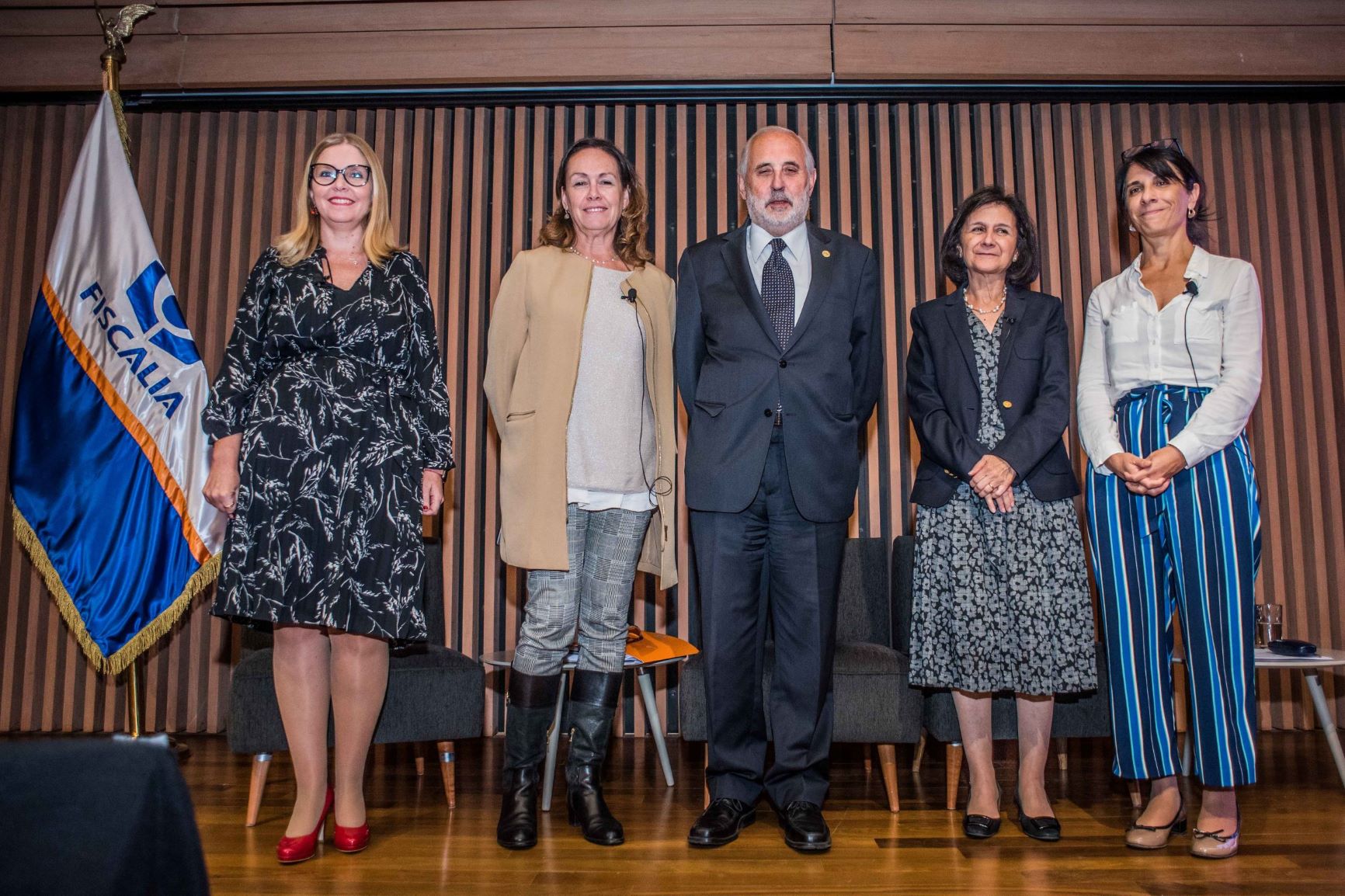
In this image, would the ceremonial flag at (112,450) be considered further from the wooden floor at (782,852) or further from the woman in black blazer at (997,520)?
the woman in black blazer at (997,520)

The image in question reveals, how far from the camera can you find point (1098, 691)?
2.98 m

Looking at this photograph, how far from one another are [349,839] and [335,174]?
1674 mm

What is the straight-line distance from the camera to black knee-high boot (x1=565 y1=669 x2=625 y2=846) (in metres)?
2.48

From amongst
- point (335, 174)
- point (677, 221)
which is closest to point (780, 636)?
Answer: point (335, 174)

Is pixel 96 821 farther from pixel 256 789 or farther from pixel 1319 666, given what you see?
pixel 1319 666

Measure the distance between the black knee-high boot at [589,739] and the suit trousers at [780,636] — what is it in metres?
0.27

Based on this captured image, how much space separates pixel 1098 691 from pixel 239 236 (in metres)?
4.09

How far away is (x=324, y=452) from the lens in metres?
2.34

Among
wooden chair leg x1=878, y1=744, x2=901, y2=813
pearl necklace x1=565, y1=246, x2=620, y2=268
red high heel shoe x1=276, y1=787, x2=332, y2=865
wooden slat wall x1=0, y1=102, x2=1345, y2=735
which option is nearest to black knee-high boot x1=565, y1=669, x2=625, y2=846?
red high heel shoe x1=276, y1=787, x2=332, y2=865

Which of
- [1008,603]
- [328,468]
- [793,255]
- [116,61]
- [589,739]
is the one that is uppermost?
[116,61]

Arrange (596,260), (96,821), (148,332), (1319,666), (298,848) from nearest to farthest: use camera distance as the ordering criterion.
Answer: (96,821), (298,848), (596,260), (1319,666), (148,332)

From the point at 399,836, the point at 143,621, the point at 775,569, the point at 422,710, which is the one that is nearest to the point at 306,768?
the point at 399,836

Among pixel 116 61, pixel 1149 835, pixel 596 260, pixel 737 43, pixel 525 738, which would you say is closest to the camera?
pixel 1149 835

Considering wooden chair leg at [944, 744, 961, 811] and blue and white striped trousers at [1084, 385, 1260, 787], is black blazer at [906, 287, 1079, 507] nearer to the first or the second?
blue and white striped trousers at [1084, 385, 1260, 787]
